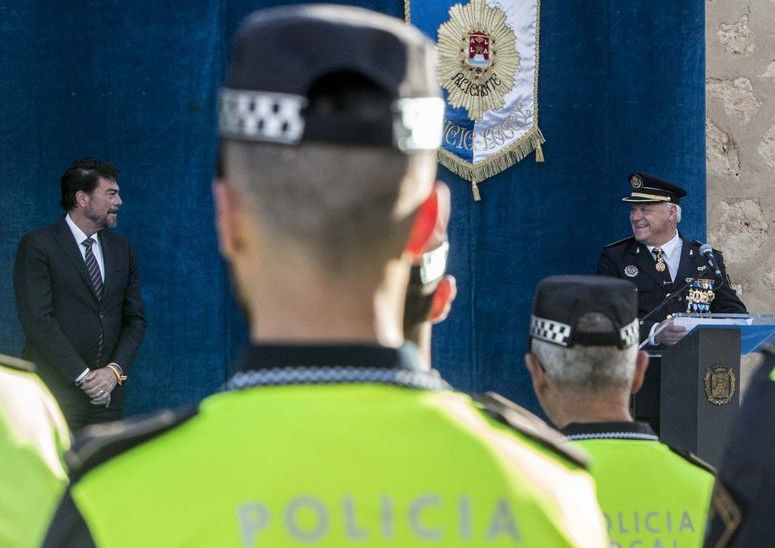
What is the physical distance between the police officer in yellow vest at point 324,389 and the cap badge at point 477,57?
16.9 feet

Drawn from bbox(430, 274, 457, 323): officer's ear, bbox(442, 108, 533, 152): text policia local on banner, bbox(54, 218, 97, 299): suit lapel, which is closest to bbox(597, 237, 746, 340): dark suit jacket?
bbox(442, 108, 533, 152): text policia local on banner

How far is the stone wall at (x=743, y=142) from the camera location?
6379 millimetres

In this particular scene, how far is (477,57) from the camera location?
609cm

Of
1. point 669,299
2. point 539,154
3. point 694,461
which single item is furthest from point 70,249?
point 694,461

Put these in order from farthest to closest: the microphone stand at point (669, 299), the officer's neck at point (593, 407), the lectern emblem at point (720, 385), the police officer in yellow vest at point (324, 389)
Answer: the microphone stand at point (669, 299) → the lectern emblem at point (720, 385) → the officer's neck at point (593, 407) → the police officer in yellow vest at point (324, 389)

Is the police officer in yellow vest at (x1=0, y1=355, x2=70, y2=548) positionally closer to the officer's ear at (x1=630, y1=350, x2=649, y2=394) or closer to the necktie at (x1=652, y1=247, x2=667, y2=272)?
the officer's ear at (x1=630, y1=350, x2=649, y2=394)

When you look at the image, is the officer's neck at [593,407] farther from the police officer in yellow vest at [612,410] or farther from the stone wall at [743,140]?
the stone wall at [743,140]

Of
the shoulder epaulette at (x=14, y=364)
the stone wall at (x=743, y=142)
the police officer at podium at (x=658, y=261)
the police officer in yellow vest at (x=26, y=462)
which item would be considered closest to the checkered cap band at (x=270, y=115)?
the police officer in yellow vest at (x=26, y=462)

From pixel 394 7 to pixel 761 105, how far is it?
5.91ft

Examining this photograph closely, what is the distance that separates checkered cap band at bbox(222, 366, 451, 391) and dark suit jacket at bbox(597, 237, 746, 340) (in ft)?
14.7

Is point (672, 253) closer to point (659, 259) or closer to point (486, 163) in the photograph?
point (659, 259)

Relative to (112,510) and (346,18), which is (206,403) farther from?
(346,18)

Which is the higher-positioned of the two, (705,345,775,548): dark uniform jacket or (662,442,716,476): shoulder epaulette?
(705,345,775,548): dark uniform jacket

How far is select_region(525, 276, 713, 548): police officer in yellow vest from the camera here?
192 cm
